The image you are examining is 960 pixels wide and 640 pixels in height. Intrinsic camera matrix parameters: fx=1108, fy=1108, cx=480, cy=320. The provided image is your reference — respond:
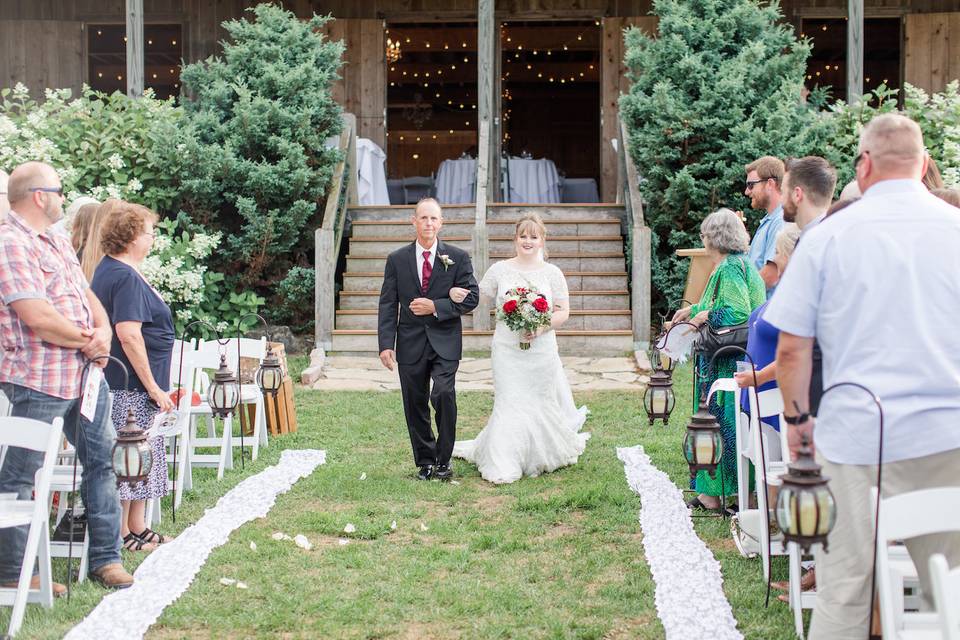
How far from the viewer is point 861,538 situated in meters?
3.18

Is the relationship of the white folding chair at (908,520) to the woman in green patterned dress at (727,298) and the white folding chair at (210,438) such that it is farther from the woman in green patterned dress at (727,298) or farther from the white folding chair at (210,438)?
the white folding chair at (210,438)

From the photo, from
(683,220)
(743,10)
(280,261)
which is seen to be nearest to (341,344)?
(280,261)

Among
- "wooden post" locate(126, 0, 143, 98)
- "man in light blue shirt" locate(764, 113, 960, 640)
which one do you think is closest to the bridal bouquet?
"man in light blue shirt" locate(764, 113, 960, 640)

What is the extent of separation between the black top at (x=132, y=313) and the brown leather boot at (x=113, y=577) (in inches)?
37.1

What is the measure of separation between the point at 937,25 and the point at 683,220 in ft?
20.4

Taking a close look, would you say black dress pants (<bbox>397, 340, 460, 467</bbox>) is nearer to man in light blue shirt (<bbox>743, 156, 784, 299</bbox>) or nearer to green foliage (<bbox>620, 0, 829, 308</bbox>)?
man in light blue shirt (<bbox>743, 156, 784, 299</bbox>)

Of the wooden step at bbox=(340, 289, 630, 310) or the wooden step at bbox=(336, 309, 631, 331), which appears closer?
the wooden step at bbox=(336, 309, 631, 331)

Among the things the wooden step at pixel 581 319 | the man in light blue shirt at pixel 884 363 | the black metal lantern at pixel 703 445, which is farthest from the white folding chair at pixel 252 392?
the man in light blue shirt at pixel 884 363

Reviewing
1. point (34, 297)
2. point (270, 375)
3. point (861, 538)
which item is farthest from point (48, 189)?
point (861, 538)

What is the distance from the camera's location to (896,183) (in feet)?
10.8

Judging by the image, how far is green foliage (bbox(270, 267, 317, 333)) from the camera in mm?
12938

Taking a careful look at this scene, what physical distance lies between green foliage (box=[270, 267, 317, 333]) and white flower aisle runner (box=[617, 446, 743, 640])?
267 inches

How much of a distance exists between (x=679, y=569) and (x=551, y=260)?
8.21 m

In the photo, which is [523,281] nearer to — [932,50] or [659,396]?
[659,396]
